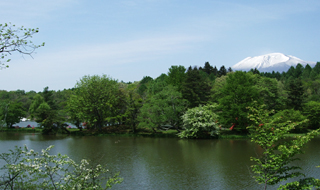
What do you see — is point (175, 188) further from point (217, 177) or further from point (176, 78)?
point (176, 78)

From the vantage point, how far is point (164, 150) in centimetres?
2733

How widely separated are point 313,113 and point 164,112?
77.4ft

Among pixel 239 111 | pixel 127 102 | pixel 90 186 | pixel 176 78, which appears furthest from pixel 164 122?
pixel 90 186

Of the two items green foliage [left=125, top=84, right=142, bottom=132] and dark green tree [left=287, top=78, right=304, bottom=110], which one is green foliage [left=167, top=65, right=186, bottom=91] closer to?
green foliage [left=125, top=84, right=142, bottom=132]

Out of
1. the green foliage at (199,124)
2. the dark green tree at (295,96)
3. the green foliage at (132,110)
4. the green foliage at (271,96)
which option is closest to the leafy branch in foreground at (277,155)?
the green foliage at (199,124)

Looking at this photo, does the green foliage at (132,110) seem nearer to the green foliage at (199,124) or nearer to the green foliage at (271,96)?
the green foliage at (199,124)

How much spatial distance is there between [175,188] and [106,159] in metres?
9.10

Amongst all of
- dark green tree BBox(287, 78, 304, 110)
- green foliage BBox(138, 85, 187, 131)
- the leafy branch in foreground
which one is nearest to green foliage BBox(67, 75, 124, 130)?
green foliage BBox(138, 85, 187, 131)

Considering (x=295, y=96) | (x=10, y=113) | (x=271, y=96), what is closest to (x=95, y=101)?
(x=10, y=113)

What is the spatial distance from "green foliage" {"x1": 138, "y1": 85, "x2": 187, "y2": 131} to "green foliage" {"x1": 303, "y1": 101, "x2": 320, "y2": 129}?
782 inches

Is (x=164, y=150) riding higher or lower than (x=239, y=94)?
lower

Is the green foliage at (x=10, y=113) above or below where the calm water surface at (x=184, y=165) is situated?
above

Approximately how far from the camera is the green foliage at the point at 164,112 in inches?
1535

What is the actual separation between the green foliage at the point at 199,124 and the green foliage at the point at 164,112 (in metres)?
2.96
